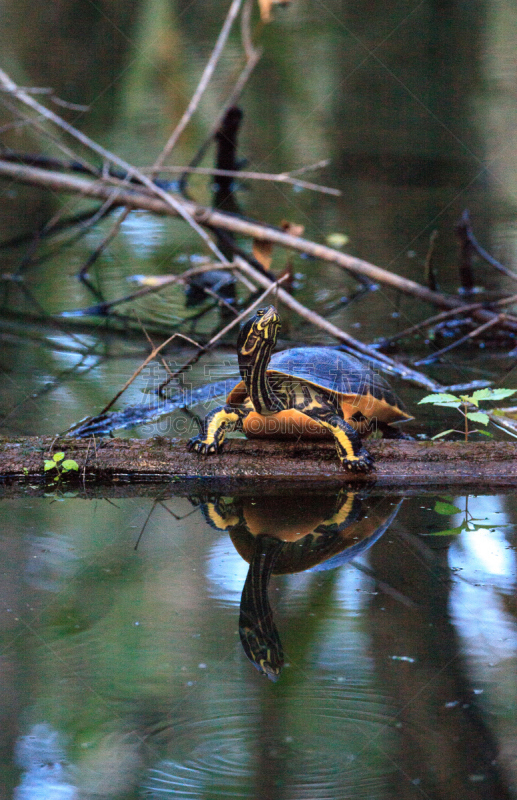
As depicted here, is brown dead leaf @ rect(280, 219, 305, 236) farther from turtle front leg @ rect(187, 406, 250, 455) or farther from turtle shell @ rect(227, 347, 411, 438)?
turtle front leg @ rect(187, 406, 250, 455)

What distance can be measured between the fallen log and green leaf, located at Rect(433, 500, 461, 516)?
0.13 metres

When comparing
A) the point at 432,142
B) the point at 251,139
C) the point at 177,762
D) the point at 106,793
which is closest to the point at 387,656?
the point at 177,762

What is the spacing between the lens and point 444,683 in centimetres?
224

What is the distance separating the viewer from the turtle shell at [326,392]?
373cm

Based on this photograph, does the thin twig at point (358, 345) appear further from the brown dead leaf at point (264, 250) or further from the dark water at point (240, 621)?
the brown dead leaf at point (264, 250)

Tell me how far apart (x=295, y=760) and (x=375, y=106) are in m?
13.8

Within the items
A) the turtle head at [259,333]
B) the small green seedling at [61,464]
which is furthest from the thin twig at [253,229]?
the small green seedling at [61,464]

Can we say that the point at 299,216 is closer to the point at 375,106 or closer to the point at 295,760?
the point at 375,106

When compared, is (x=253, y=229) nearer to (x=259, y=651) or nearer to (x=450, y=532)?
(x=450, y=532)

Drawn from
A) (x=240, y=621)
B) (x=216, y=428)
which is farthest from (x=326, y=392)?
(x=240, y=621)

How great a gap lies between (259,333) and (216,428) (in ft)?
1.57

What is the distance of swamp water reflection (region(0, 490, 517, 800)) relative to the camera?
1979 mm

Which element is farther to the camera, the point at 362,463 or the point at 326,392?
the point at 326,392

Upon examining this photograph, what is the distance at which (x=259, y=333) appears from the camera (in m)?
3.46
